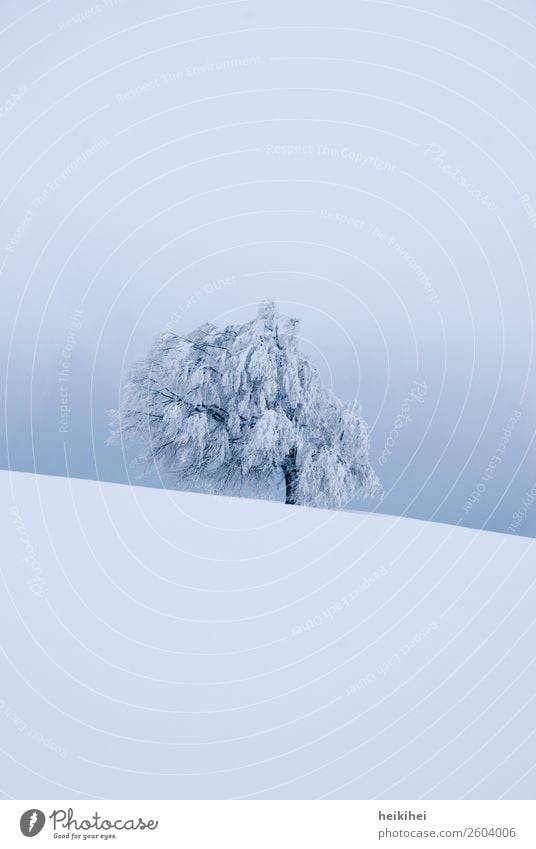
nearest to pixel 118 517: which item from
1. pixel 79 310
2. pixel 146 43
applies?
pixel 79 310

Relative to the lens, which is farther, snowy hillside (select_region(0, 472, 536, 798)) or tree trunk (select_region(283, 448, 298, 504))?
tree trunk (select_region(283, 448, 298, 504))

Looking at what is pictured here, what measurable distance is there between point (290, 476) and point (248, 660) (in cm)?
104

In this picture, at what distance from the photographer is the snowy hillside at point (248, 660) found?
1.76 m

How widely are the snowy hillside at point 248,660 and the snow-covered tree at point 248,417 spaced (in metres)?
0.53

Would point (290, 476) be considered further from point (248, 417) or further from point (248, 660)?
point (248, 660)

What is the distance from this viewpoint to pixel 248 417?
9.70 feet

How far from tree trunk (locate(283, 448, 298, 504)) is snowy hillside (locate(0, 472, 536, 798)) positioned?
1.76 ft

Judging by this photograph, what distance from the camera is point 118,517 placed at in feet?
7.16

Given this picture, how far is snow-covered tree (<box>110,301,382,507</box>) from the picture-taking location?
2758 millimetres
